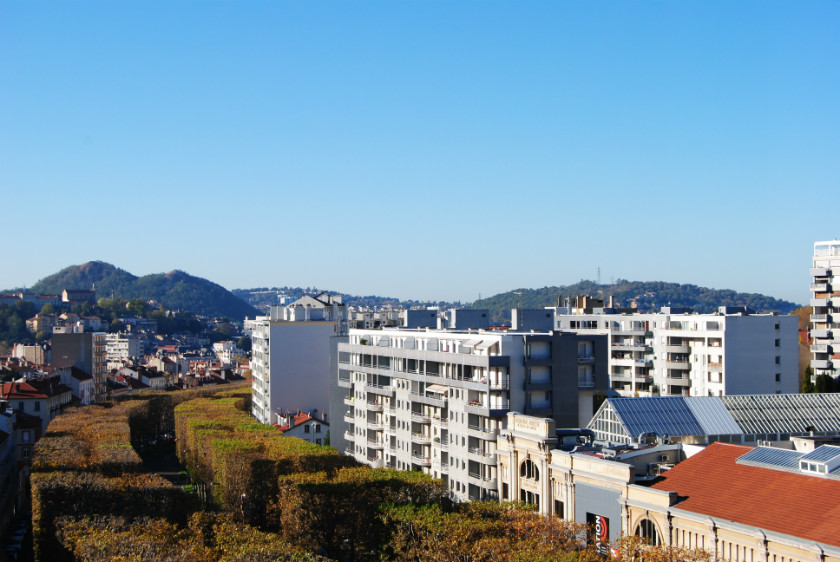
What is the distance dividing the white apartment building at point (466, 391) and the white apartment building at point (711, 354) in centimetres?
3462

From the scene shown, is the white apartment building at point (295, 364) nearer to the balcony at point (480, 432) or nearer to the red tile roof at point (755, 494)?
the balcony at point (480, 432)

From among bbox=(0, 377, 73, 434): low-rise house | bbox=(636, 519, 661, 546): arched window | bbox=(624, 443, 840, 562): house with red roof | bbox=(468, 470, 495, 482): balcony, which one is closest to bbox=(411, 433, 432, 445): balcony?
bbox=(468, 470, 495, 482): balcony

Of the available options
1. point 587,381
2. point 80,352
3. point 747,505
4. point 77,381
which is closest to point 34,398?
point 77,381

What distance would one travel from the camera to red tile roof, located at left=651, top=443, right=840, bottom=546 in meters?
39.7

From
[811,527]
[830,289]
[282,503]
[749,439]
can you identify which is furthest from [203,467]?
[830,289]

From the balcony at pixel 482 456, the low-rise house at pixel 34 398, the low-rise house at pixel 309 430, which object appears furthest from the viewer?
the low-rise house at pixel 34 398

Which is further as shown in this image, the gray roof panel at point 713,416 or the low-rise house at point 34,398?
the low-rise house at point 34,398

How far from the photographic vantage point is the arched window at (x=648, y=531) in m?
46.2

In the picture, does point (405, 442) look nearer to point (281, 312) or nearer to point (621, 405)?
point (621, 405)

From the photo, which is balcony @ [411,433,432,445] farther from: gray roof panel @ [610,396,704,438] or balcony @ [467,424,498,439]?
gray roof panel @ [610,396,704,438]

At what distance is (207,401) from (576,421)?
301 ft

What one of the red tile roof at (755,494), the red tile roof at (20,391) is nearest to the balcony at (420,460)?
the red tile roof at (755,494)

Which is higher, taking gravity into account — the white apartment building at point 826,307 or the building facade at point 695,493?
the white apartment building at point 826,307

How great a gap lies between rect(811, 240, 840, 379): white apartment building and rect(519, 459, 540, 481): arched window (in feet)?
229
